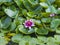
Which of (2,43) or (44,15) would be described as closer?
(2,43)

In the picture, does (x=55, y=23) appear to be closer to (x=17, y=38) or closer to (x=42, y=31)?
(x=42, y=31)

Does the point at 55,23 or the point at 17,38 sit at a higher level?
the point at 55,23

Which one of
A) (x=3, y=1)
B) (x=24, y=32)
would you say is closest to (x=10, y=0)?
(x=3, y=1)

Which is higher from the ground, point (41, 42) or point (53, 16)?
point (53, 16)

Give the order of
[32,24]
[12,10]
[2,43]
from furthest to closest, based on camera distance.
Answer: [12,10]
[32,24]
[2,43]

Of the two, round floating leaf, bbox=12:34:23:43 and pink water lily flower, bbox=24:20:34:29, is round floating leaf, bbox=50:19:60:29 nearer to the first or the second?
pink water lily flower, bbox=24:20:34:29

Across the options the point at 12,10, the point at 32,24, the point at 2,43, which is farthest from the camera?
the point at 12,10

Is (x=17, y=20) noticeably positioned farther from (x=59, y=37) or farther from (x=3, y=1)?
(x=59, y=37)

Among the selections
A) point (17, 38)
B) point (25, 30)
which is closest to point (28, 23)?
point (25, 30)

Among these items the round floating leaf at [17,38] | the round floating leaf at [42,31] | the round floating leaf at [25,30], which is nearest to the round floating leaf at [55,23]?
the round floating leaf at [42,31]

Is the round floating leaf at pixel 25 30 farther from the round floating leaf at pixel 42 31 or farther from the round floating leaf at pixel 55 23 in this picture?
the round floating leaf at pixel 55 23

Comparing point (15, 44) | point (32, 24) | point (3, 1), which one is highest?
point (3, 1)
